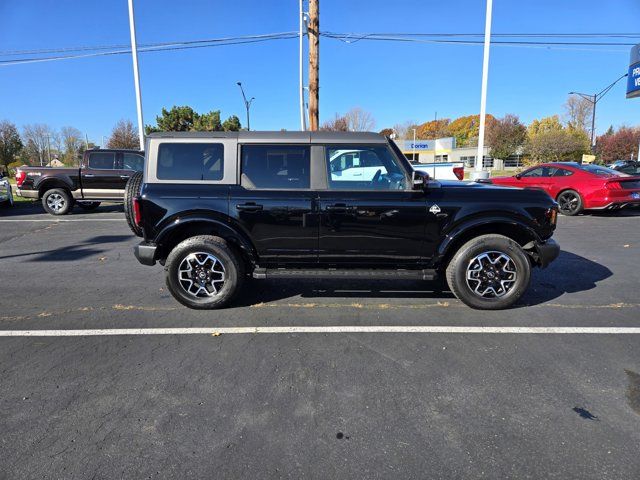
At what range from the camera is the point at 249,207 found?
4.32 metres

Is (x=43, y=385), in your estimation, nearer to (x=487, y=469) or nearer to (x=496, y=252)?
(x=487, y=469)

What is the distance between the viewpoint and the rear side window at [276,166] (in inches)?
173

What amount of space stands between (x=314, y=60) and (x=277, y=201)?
11.8m

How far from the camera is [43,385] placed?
298 cm

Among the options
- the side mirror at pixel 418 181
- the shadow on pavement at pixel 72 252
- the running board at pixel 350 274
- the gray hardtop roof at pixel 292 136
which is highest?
the gray hardtop roof at pixel 292 136

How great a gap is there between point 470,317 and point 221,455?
9.60 ft

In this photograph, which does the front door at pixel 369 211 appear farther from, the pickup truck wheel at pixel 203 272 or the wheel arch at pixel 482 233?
the pickup truck wheel at pixel 203 272

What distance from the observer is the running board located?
4.37m

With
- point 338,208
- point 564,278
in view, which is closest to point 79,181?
point 338,208

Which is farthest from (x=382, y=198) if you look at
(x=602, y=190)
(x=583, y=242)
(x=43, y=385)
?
(x=602, y=190)


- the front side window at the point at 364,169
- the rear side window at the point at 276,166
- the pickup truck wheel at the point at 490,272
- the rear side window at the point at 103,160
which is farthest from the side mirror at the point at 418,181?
the rear side window at the point at 103,160

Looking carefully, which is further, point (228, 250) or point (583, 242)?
point (583, 242)

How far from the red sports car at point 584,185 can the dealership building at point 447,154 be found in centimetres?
5367

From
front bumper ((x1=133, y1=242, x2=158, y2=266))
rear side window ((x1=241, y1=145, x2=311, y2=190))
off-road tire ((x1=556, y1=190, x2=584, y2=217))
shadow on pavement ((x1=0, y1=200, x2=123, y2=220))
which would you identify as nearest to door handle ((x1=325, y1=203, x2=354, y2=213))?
rear side window ((x1=241, y1=145, x2=311, y2=190))
